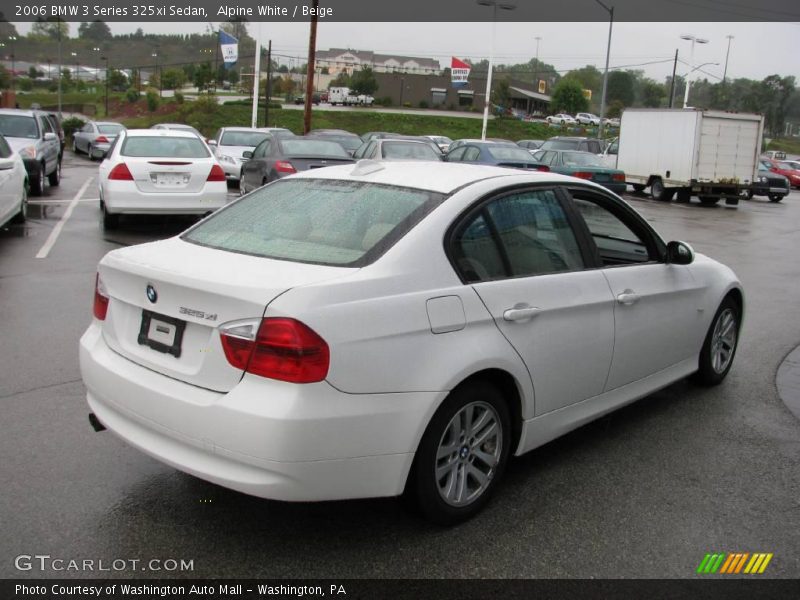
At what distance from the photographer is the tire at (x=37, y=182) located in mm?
16822

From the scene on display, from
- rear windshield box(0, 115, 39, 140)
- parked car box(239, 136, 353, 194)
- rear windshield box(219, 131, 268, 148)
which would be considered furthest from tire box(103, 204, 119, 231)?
rear windshield box(219, 131, 268, 148)

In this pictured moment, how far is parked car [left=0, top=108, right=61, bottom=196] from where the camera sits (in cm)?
1659

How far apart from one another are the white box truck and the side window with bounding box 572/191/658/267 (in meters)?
22.9

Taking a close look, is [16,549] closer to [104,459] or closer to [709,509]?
[104,459]

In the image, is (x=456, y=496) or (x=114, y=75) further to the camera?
(x=114, y=75)

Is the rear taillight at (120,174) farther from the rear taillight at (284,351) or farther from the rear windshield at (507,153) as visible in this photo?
the rear windshield at (507,153)

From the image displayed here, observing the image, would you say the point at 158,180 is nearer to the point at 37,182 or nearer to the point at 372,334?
the point at 37,182

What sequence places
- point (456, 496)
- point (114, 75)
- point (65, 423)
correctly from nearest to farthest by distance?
point (456, 496), point (65, 423), point (114, 75)

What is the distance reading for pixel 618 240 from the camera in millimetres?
5227

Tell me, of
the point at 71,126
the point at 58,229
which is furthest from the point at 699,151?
the point at 71,126

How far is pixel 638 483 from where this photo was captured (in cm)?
427

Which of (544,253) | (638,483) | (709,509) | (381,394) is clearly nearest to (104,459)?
(381,394)

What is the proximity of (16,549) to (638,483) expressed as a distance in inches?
119

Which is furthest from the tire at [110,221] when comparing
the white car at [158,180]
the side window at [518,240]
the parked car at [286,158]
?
the side window at [518,240]
